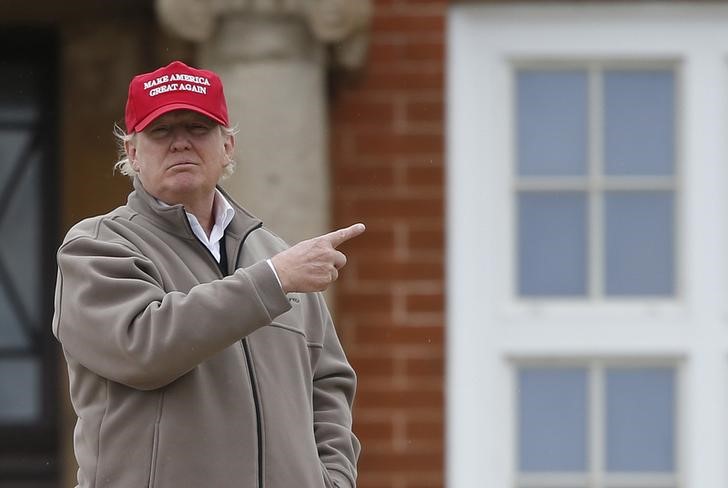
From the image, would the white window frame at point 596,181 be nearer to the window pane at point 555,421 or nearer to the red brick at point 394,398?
the window pane at point 555,421

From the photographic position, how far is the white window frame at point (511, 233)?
493cm

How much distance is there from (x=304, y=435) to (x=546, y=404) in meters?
2.46

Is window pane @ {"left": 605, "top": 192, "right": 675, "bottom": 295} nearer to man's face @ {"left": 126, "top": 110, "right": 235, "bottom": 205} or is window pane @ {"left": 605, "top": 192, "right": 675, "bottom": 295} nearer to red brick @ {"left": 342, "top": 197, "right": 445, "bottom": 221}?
red brick @ {"left": 342, "top": 197, "right": 445, "bottom": 221}

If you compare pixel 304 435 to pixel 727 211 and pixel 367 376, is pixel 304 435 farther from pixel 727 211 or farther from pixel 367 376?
pixel 727 211

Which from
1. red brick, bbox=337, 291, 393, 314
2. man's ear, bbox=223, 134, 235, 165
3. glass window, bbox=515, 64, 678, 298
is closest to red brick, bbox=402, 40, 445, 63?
glass window, bbox=515, 64, 678, 298

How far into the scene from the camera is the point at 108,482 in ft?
8.18

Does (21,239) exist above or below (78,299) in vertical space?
above

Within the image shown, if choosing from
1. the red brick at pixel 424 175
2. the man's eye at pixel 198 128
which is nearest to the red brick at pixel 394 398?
the red brick at pixel 424 175

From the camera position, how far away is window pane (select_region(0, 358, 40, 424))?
569 centimetres

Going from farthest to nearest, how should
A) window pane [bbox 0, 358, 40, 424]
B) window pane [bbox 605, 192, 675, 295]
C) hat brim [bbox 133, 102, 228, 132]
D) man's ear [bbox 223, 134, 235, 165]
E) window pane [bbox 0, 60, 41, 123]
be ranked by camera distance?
A: window pane [bbox 0, 358, 40, 424] → window pane [bbox 0, 60, 41, 123] → window pane [bbox 605, 192, 675, 295] → man's ear [bbox 223, 134, 235, 165] → hat brim [bbox 133, 102, 228, 132]

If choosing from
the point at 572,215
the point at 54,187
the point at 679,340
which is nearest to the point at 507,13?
the point at 572,215

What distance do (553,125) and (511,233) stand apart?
0.35 meters

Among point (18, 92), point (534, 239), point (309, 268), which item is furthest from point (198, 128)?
point (18, 92)

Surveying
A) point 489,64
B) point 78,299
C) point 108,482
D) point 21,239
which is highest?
point 489,64
